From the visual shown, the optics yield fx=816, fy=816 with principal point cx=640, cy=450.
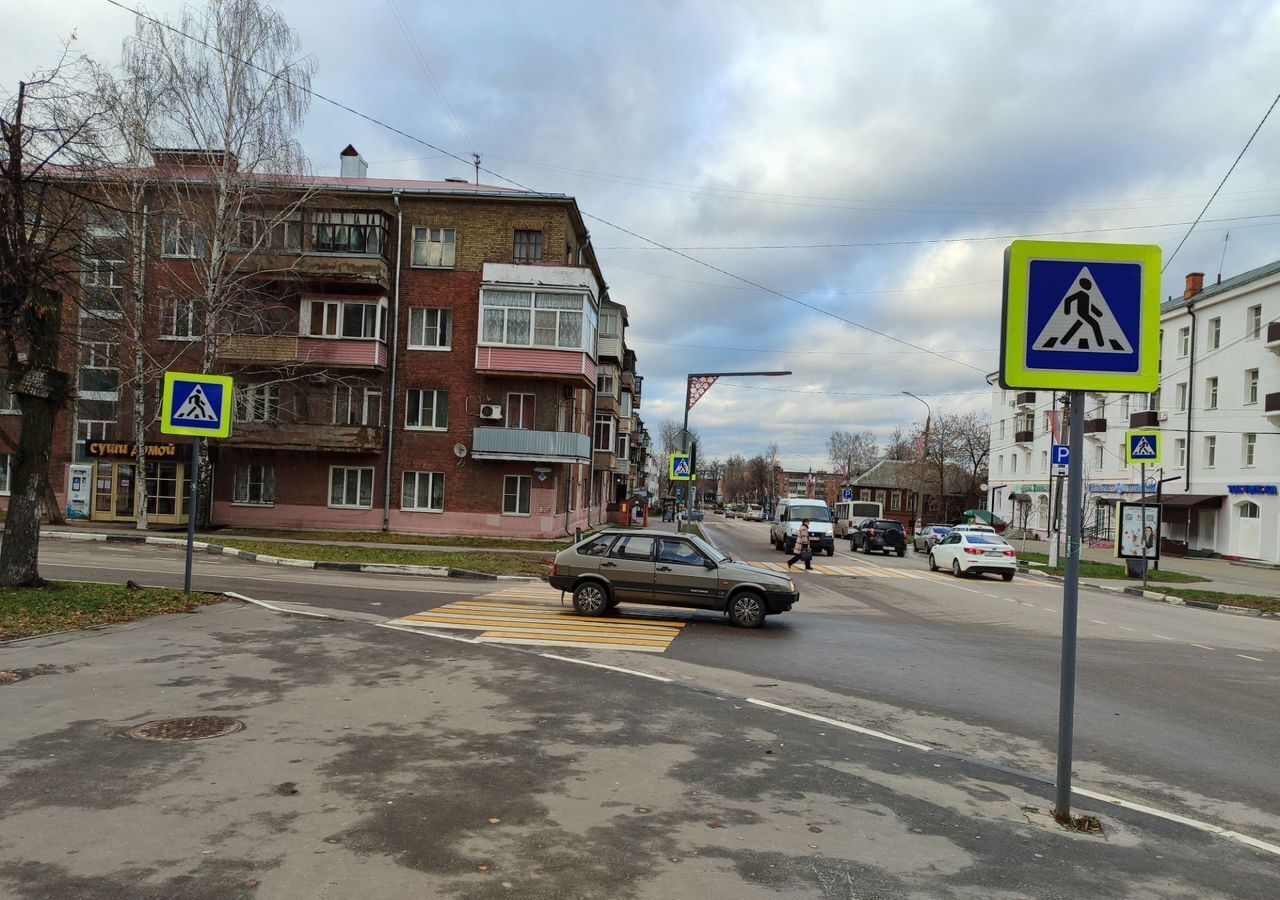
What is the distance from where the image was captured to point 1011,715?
26.7 feet

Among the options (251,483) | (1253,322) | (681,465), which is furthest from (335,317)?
(1253,322)

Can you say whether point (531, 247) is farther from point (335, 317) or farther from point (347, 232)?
point (335, 317)

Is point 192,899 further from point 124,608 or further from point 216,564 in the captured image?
point 216,564

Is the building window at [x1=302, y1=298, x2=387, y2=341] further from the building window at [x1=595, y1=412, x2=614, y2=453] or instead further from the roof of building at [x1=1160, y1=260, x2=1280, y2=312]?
the roof of building at [x1=1160, y1=260, x2=1280, y2=312]

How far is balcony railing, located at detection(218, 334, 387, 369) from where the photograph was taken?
3086cm

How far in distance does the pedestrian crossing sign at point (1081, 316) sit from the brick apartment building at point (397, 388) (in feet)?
90.4

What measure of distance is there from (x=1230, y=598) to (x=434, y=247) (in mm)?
29254

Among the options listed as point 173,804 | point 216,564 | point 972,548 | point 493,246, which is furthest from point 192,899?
point 493,246

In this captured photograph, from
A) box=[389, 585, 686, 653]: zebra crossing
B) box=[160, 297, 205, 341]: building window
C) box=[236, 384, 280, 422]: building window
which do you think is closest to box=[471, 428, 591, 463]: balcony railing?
box=[236, 384, 280, 422]: building window

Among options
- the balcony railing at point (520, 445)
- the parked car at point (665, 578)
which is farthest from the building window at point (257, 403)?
the parked car at point (665, 578)

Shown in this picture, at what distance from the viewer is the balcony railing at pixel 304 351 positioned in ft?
101

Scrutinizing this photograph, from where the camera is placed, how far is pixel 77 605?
11.3m

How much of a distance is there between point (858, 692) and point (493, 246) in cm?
2751

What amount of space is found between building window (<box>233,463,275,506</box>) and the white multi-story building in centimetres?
3095
